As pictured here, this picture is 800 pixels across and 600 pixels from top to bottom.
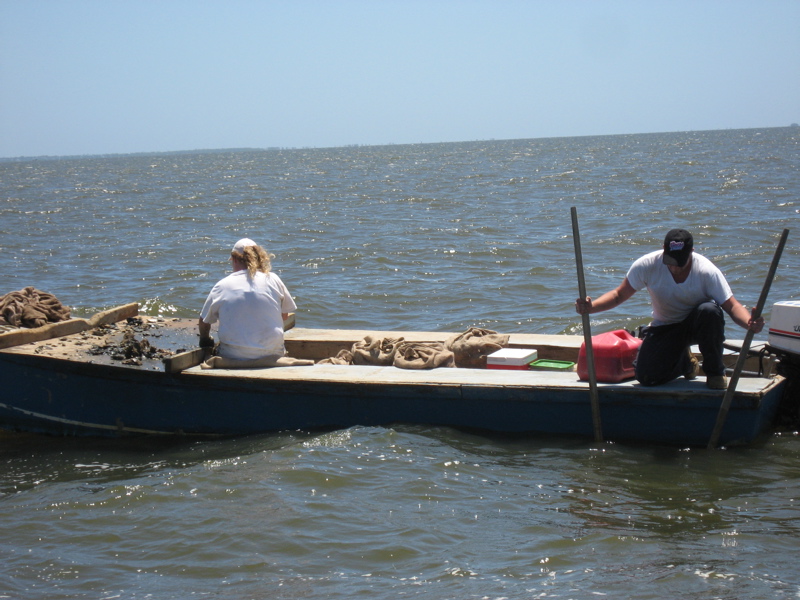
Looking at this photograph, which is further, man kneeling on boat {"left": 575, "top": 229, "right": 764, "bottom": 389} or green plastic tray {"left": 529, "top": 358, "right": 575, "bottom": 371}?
green plastic tray {"left": 529, "top": 358, "right": 575, "bottom": 371}

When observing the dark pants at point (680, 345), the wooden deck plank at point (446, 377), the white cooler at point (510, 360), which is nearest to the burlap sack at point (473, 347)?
the white cooler at point (510, 360)

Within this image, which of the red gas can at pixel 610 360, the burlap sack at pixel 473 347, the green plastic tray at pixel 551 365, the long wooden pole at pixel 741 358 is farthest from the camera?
the burlap sack at pixel 473 347

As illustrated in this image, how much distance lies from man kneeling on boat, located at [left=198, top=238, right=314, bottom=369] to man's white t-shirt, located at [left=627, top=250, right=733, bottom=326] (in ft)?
9.01

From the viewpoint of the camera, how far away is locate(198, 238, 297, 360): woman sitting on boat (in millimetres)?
6797

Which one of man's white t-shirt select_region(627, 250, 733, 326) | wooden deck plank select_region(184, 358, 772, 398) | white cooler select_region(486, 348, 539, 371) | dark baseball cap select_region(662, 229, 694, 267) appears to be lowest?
wooden deck plank select_region(184, 358, 772, 398)

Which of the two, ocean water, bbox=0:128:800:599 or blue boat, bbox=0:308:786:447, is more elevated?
blue boat, bbox=0:308:786:447

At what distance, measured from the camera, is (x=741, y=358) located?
227 inches

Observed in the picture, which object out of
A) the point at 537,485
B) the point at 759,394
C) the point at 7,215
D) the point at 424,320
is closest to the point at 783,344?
the point at 759,394

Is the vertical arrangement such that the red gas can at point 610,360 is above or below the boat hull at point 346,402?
above

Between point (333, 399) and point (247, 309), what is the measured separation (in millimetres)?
980

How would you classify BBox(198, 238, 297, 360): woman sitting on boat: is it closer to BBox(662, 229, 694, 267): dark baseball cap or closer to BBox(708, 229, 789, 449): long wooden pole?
BBox(662, 229, 694, 267): dark baseball cap

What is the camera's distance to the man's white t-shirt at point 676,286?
5.86m

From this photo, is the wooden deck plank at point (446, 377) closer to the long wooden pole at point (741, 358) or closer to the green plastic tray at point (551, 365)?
the long wooden pole at point (741, 358)

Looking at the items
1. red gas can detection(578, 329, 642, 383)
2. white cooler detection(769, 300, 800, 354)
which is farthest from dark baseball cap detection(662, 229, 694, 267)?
white cooler detection(769, 300, 800, 354)
